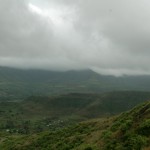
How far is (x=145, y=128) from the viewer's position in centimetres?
3922

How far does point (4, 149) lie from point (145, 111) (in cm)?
4235

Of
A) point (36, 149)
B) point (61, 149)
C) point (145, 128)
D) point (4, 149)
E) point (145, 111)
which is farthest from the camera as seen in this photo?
point (4, 149)

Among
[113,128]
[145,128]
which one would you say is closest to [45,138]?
[113,128]

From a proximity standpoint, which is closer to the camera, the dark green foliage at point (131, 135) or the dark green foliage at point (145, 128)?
the dark green foliage at point (131, 135)

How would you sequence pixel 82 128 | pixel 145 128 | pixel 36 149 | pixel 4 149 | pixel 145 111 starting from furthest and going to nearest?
pixel 4 149 < pixel 82 128 < pixel 36 149 < pixel 145 111 < pixel 145 128

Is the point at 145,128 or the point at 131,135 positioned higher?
the point at 145,128

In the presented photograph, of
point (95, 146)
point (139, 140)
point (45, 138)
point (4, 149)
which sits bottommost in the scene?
point (4, 149)

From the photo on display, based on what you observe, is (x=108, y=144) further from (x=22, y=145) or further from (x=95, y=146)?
(x=22, y=145)

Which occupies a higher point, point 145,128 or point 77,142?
point 145,128

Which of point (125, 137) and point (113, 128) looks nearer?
point (125, 137)

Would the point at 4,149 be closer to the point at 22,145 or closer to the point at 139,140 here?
the point at 22,145

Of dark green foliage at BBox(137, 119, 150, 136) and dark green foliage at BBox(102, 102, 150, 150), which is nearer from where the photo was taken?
dark green foliage at BBox(102, 102, 150, 150)

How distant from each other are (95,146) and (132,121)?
273 inches

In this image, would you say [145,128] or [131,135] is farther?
[145,128]
